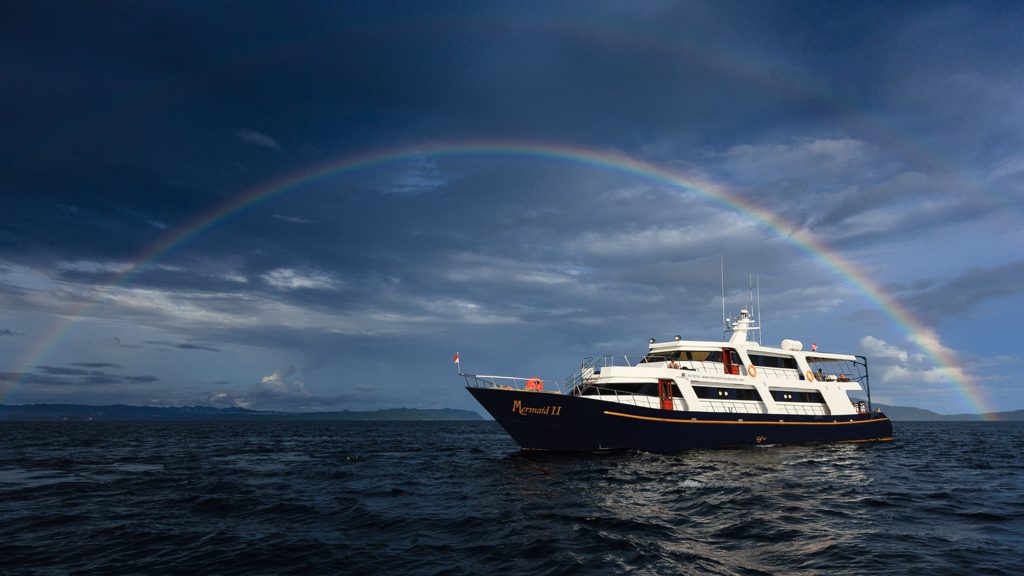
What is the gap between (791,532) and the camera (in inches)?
531

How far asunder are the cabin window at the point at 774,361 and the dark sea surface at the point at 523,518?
917cm

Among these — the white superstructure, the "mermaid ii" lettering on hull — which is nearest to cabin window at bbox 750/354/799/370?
the white superstructure

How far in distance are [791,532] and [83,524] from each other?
1806 centimetres

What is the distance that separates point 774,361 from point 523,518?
88.2 ft

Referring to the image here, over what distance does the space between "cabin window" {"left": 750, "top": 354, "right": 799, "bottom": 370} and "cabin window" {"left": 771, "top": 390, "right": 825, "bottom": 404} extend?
1.69 meters

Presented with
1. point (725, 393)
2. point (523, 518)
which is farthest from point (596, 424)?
point (523, 518)

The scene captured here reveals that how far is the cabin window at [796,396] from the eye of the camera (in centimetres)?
3513

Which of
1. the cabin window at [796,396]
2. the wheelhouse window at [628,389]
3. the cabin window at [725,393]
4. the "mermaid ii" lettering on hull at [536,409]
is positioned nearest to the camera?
the "mermaid ii" lettering on hull at [536,409]

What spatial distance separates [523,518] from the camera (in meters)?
15.1

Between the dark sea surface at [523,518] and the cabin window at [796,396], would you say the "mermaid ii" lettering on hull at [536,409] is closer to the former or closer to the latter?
the dark sea surface at [523,518]

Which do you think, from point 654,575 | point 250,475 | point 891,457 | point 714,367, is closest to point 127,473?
point 250,475

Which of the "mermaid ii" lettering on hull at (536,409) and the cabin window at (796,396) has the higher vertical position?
the cabin window at (796,396)

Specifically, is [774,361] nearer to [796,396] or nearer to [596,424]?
[796,396]

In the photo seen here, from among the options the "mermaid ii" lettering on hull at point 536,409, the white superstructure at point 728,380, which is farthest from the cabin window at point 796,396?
the "mermaid ii" lettering on hull at point 536,409
